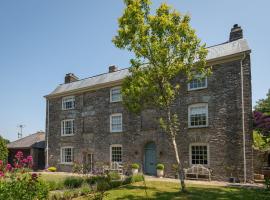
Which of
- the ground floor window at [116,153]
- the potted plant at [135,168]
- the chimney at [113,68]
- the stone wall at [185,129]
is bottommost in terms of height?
the potted plant at [135,168]

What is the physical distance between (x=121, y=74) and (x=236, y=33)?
10.9 m

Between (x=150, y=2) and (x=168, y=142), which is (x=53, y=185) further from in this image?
(x=150, y=2)

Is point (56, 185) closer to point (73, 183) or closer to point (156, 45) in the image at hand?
point (73, 183)

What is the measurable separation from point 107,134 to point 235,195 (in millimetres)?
14123

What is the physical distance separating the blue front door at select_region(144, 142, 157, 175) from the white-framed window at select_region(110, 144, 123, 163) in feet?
8.40

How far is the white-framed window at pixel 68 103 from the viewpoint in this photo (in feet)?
92.1

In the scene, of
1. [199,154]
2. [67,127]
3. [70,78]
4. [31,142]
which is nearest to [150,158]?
[199,154]

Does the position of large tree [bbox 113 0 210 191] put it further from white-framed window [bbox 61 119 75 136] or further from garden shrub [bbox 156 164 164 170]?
white-framed window [bbox 61 119 75 136]

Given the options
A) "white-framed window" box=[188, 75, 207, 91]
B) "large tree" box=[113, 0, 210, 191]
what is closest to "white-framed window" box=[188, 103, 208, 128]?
"white-framed window" box=[188, 75, 207, 91]

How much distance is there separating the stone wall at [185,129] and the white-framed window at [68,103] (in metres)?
1.06

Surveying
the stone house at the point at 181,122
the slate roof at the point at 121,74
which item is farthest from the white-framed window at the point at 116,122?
the slate roof at the point at 121,74

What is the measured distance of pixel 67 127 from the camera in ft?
92.2

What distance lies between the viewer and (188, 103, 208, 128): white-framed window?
61.4ft

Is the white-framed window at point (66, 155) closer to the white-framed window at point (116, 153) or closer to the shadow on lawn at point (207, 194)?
the white-framed window at point (116, 153)
